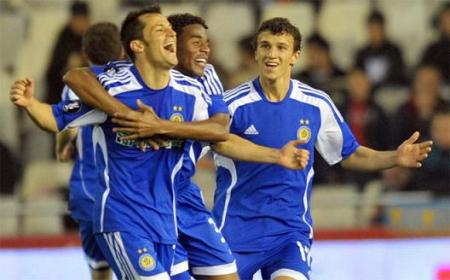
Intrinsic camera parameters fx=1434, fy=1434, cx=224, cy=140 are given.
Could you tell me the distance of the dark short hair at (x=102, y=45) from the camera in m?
9.83

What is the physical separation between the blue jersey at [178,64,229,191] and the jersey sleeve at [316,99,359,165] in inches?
27.8

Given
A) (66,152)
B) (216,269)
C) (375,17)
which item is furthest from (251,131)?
(375,17)

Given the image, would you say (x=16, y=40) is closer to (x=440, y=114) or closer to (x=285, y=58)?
(x=440, y=114)

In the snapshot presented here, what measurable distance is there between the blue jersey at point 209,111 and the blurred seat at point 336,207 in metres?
4.02

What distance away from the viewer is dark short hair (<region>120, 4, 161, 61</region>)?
7398 mm

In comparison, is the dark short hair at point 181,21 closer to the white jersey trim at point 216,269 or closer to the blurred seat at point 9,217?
the white jersey trim at point 216,269

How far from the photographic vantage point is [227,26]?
12.6 m

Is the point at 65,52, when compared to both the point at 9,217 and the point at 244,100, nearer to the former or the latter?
the point at 9,217

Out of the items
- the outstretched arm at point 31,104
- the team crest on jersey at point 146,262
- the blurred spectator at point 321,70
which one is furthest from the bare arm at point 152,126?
the blurred spectator at point 321,70

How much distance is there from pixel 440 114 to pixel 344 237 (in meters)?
1.44

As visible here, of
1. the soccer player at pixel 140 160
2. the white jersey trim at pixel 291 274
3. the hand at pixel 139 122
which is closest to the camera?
the hand at pixel 139 122

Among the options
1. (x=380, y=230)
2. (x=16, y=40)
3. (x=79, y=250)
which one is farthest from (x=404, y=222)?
(x=16, y=40)

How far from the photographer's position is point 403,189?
12.1 m

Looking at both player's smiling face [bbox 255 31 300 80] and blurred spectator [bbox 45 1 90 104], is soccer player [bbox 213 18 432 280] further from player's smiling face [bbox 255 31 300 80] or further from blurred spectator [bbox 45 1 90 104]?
blurred spectator [bbox 45 1 90 104]
